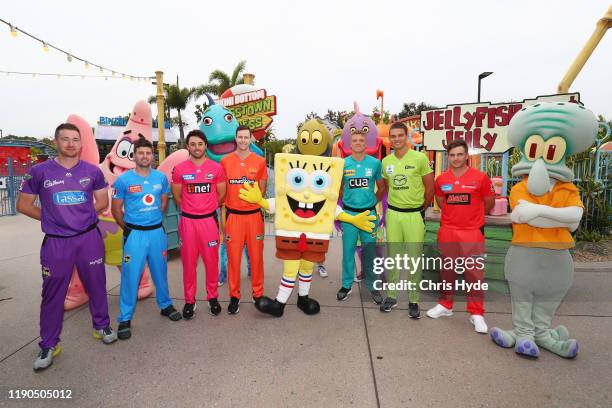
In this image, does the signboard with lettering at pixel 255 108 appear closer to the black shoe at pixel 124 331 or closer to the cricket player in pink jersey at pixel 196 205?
the cricket player in pink jersey at pixel 196 205

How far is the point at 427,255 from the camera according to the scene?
14.9 ft

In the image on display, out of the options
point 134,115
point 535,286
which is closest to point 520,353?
point 535,286

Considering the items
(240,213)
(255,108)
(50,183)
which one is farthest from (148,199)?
(255,108)

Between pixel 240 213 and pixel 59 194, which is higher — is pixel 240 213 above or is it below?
below

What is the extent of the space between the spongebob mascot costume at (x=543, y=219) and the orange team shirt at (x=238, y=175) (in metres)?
2.29

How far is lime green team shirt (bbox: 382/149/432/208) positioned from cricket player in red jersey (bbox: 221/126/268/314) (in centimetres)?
134

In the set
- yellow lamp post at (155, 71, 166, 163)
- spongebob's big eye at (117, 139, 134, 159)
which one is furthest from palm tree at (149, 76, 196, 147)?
spongebob's big eye at (117, 139, 134, 159)

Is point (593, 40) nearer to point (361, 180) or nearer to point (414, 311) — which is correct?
point (361, 180)

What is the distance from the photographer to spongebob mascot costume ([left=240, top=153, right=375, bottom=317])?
10.8 ft

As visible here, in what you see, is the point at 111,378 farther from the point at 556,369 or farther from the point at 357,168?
the point at 556,369

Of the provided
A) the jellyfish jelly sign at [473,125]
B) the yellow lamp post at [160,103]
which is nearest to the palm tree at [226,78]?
the yellow lamp post at [160,103]

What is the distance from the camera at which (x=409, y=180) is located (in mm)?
3420

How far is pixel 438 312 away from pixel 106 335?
9.97 feet

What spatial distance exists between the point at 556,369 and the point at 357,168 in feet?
7.58
